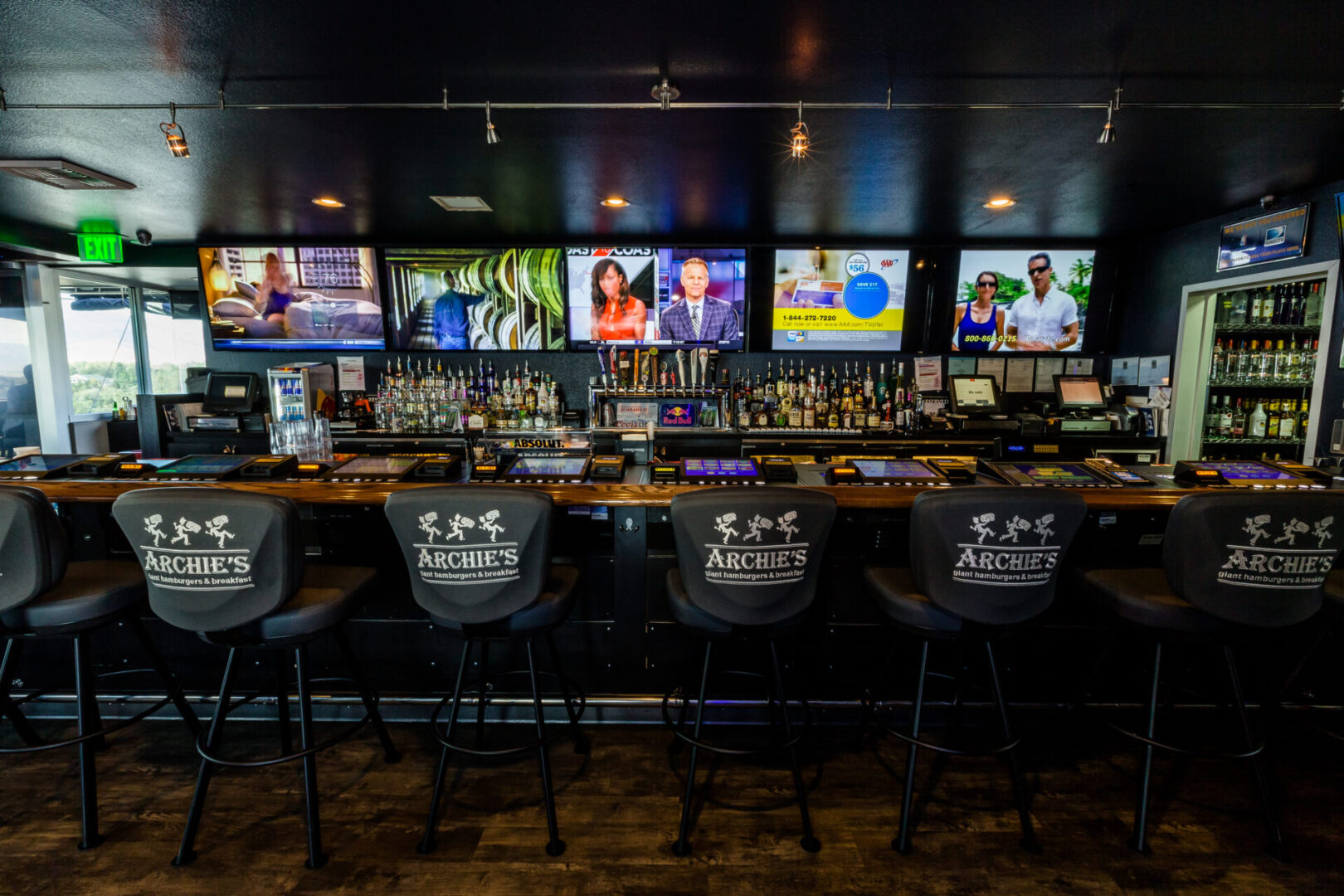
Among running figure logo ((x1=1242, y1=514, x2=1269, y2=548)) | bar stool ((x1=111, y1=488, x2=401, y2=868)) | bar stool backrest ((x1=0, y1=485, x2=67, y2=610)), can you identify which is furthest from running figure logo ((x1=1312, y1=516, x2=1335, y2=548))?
bar stool backrest ((x1=0, y1=485, x2=67, y2=610))

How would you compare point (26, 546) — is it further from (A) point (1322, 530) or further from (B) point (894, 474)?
(A) point (1322, 530)

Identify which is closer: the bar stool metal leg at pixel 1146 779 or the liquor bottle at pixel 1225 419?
the bar stool metal leg at pixel 1146 779

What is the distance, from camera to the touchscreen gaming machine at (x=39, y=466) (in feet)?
8.32

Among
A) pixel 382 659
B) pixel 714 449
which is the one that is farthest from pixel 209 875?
pixel 714 449

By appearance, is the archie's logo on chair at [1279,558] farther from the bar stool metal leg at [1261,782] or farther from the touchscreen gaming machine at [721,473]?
the touchscreen gaming machine at [721,473]

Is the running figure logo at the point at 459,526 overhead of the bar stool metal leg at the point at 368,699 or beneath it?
overhead

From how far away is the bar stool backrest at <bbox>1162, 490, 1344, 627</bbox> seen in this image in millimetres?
1675

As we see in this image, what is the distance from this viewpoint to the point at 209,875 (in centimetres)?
180

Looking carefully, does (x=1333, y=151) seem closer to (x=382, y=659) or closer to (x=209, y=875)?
(x=382, y=659)

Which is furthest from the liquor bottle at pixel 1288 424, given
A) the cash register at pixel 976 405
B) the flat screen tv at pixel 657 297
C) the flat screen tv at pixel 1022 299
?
the flat screen tv at pixel 657 297

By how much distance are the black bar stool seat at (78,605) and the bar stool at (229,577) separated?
33cm

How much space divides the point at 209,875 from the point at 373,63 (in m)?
2.82

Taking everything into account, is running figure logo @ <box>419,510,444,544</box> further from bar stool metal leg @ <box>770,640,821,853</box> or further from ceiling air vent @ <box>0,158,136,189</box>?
ceiling air vent @ <box>0,158,136,189</box>

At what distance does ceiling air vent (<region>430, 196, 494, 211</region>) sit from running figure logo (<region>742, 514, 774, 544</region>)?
3405 millimetres
